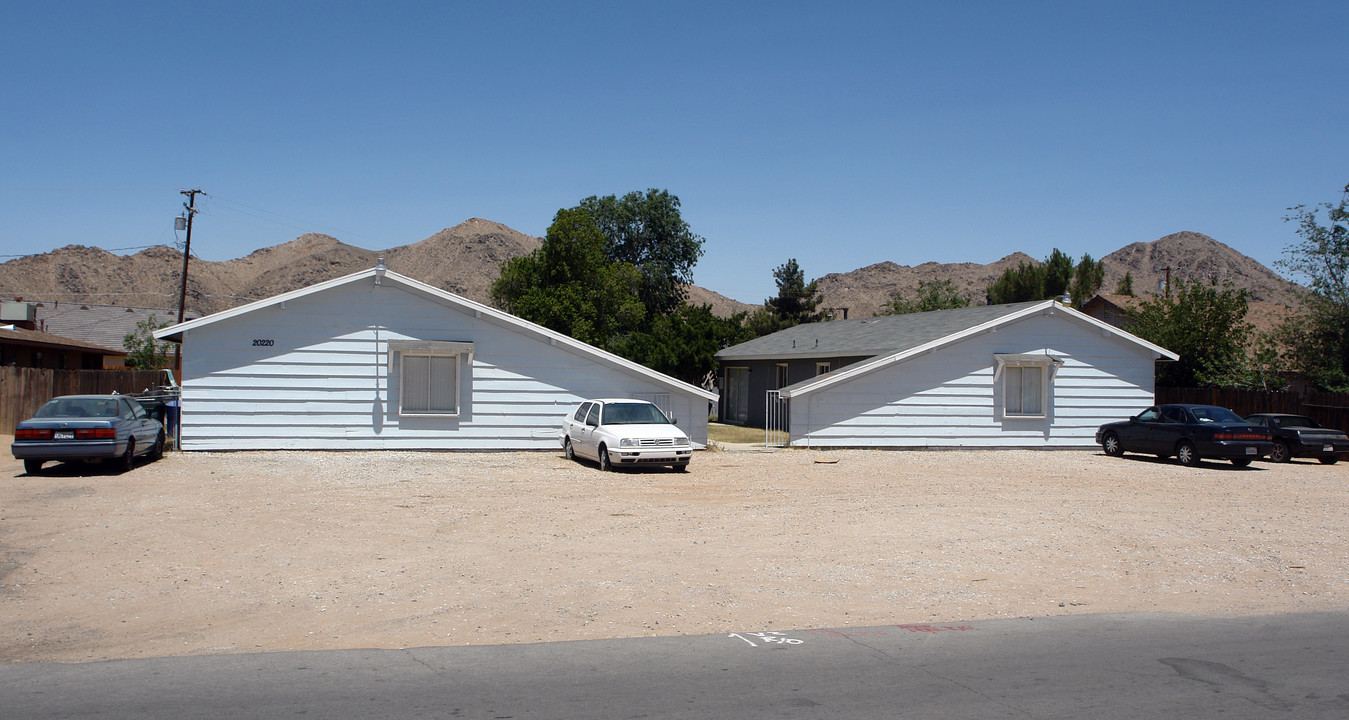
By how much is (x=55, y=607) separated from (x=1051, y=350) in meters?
23.8

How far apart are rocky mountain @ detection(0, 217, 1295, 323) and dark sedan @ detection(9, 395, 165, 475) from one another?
236 feet

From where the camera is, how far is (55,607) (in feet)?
27.3

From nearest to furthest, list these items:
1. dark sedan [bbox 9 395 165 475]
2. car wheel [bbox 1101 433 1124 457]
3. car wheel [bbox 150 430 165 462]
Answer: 1. dark sedan [bbox 9 395 165 475]
2. car wheel [bbox 150 430 165 462]
3. car wheel [bbox 1101 433 1124 457]

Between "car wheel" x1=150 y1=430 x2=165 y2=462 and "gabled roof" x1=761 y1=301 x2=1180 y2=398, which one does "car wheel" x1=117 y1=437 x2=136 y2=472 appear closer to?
"car wheel" x1=150 y1=430 x2=165 y2=462

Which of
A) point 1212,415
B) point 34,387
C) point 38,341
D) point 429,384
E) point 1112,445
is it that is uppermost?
point 38,341

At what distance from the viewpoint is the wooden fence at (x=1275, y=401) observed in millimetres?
28469

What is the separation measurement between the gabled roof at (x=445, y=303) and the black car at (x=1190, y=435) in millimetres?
10338

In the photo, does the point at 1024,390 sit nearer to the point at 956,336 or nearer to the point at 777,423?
the point at 956,336

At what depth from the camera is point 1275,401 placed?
1161 inches

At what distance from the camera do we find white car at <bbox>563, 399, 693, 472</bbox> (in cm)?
1866

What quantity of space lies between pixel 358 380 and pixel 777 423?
11788 millimetres

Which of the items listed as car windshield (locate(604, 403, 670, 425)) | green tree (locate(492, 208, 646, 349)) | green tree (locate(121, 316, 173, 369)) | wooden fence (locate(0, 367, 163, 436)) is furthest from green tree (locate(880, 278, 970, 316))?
wooden fence (locate(0, 367, 163, 436))

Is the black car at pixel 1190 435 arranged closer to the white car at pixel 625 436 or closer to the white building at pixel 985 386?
the white building at pixel 985 386

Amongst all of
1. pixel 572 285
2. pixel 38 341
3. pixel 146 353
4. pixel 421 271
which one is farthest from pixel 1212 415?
pixel 421 271
